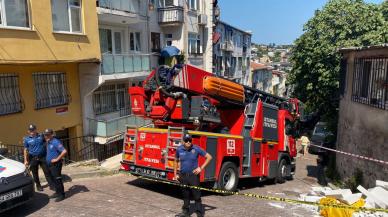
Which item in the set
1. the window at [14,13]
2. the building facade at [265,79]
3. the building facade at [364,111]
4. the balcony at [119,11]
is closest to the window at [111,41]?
the balcony at [119,11]

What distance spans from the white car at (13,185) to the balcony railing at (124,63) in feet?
30.8

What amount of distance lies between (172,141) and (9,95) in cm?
776

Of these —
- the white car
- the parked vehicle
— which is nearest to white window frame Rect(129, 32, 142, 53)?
the parked vehicle

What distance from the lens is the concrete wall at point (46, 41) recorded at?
12.0 metres

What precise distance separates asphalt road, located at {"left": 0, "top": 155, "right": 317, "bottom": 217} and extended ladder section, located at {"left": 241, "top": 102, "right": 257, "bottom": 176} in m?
0.96

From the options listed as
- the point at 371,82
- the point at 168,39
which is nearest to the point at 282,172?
the point at 371,82

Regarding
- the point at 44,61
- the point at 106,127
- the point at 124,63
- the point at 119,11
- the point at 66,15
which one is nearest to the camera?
the point at 44,61

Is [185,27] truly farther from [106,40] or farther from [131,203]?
[131,203]

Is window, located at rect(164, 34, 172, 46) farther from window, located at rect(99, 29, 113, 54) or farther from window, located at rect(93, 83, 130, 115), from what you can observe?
window, located at rect(93, 83, 130, 115)

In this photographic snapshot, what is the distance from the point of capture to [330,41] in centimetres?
2341

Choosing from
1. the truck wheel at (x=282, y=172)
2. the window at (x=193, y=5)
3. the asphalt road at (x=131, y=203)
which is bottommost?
the truck wheel at (x=282, y=172)

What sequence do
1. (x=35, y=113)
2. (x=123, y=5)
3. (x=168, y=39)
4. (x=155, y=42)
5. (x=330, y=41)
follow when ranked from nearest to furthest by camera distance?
(x=35, y=113), (x=123, y=5), (x=330, y=41), (x=155, y=42), (x=168, y=39)

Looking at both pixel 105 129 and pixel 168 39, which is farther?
pixel 168 39

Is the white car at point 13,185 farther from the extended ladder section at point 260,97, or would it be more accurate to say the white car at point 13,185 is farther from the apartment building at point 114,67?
the apartment building at point 114,67
